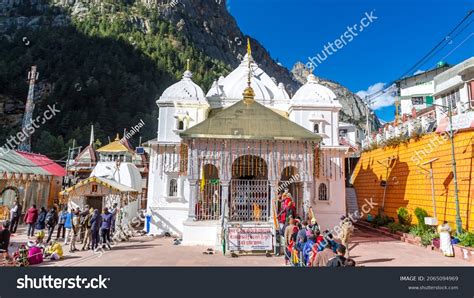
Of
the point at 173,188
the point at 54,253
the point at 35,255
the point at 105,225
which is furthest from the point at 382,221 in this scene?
the point at 35,255

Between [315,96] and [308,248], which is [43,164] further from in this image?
[308,248]

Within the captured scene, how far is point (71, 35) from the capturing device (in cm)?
8169

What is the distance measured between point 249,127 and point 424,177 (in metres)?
9.93

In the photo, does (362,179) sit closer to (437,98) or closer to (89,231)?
(437,98)

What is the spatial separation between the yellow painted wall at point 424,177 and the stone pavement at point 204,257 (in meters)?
2.91

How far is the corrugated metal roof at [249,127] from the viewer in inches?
528

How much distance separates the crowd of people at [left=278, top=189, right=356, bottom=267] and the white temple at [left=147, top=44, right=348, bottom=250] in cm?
151

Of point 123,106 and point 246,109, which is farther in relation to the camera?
point 123,106

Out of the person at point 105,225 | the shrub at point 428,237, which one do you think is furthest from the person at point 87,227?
the shrub at point 428,237

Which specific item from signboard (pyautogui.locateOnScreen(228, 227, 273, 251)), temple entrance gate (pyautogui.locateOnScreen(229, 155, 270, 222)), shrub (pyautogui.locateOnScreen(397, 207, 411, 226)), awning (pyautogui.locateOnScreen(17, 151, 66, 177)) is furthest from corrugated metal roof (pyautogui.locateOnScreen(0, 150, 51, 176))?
shrub (pyautogui.locateOnScreen(397, 207, 411, 226))

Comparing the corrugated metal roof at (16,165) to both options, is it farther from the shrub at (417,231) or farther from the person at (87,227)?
the shrub at (417,231)

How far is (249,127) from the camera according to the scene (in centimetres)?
1395
